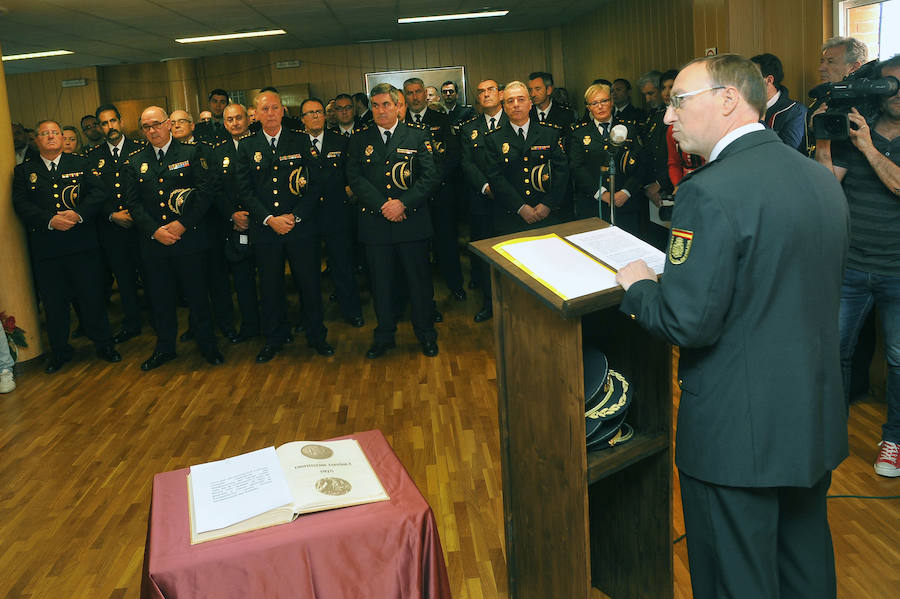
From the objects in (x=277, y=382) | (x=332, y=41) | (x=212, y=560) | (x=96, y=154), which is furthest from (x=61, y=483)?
(x=332, y=41)

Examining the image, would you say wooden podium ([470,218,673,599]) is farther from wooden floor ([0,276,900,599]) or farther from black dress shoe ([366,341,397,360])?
black dress shoe ([366,341,397,360])

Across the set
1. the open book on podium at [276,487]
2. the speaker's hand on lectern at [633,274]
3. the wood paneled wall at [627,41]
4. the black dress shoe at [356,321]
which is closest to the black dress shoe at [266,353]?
the black dress shoe at [356,321]

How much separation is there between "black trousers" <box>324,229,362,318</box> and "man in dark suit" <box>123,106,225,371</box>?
3.45 ft

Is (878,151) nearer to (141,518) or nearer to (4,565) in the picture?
(141,518)

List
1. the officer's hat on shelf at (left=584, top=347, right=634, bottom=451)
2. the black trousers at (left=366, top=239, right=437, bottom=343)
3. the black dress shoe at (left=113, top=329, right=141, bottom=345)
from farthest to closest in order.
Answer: the black dress shoe at (left=113, top=329, right=141, bottom=345) → the black trousers at (left=366, top=239, right=437, bottom=343) → the officer's hat on shelf at (left=584, top=347, right=634, bottom=451)

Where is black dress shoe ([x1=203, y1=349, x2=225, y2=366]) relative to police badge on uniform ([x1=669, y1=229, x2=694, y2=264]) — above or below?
below

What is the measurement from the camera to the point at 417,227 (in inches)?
201

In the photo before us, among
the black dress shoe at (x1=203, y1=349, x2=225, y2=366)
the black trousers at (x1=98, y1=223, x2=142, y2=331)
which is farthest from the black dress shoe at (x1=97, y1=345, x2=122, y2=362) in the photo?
the black dress shoe at (x1=203, y1=349, x2=225, y2=366)

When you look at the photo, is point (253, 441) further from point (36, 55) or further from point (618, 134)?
point (36, 55)

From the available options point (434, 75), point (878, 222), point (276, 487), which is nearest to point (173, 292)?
point (276, 487)

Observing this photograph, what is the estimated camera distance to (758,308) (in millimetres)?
1627

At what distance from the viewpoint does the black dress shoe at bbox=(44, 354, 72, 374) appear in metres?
5.44

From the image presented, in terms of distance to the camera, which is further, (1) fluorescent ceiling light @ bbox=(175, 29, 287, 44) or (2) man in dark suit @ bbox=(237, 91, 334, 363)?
(1) fluorescent ceiling light @ bbox=(175, 29, 287, 44)

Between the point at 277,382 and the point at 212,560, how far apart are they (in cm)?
341
